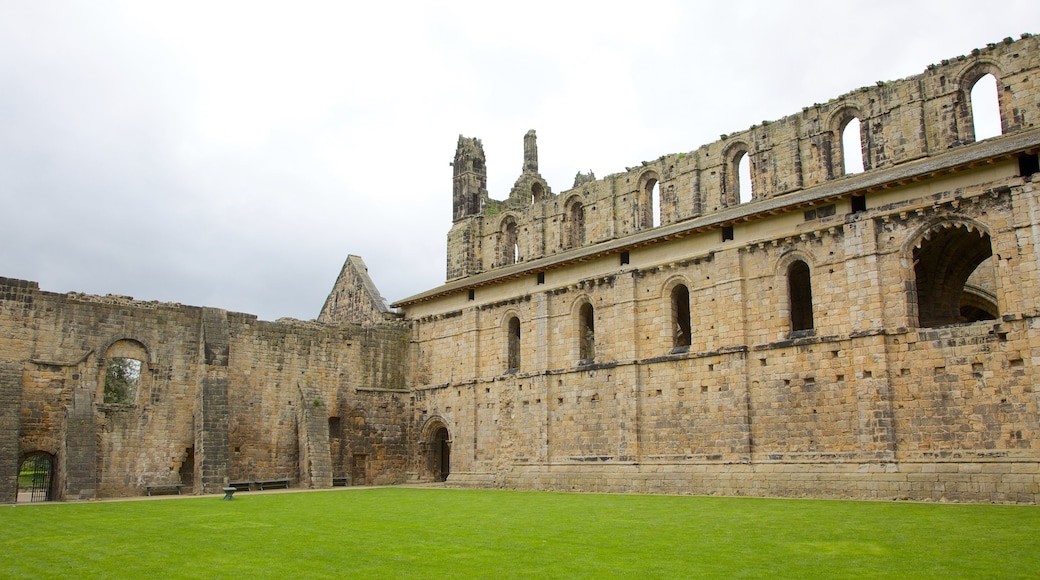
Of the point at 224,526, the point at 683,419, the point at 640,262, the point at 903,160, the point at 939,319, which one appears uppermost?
the point at 903,160

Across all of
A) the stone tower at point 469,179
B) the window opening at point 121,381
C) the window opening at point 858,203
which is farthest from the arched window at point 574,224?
the window opening at point 121,381

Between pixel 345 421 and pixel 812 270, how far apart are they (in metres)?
17.6

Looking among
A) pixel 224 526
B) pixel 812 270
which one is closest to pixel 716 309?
pixel 812 270


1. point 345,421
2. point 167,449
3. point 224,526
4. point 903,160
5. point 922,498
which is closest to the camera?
point 224,526

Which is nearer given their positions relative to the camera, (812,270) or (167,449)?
(812,270)

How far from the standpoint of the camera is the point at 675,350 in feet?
81.2

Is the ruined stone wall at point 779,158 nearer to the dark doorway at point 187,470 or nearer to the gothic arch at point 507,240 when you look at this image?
the gothic arch at point 507,240

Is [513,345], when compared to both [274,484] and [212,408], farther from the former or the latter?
[212,408]

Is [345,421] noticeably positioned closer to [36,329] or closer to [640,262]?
[36,329]

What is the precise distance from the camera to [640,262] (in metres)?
26.0

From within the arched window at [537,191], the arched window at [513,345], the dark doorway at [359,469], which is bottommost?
the dark doorway at [359,469]

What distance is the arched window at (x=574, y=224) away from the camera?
32.4 metres

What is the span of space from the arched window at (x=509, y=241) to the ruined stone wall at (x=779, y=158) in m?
0.09

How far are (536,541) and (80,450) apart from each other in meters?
17.3
